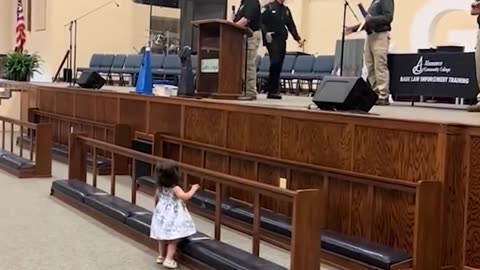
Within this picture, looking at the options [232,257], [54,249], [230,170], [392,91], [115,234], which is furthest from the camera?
[392,91]

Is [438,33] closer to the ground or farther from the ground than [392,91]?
farther from the ground

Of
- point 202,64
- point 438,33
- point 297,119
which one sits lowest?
point 297,119

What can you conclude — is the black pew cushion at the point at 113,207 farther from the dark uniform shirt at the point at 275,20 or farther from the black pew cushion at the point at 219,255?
the dark uniform shirt at the point at 275,20

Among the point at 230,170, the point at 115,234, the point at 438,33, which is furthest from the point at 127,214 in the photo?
the point at 438,33

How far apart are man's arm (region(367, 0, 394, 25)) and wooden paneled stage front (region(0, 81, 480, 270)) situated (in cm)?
192

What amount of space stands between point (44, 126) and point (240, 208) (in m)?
2.91

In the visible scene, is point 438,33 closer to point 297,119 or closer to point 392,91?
point 392,91

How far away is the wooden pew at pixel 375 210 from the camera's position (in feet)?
12.5

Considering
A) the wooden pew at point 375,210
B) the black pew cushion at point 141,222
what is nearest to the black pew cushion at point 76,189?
the black pew cushion at point 141,222

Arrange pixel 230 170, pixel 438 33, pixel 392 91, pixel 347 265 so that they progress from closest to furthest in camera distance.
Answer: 1. pixel 347 265
2. pixel 230 170
3. pixel 392 91
4. pixel 438 33

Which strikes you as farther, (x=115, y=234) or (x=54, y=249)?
(x=115, y=234)

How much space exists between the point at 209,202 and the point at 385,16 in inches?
109

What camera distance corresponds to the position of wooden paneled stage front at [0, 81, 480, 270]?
3855 millimetres

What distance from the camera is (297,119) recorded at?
504 centimetres
